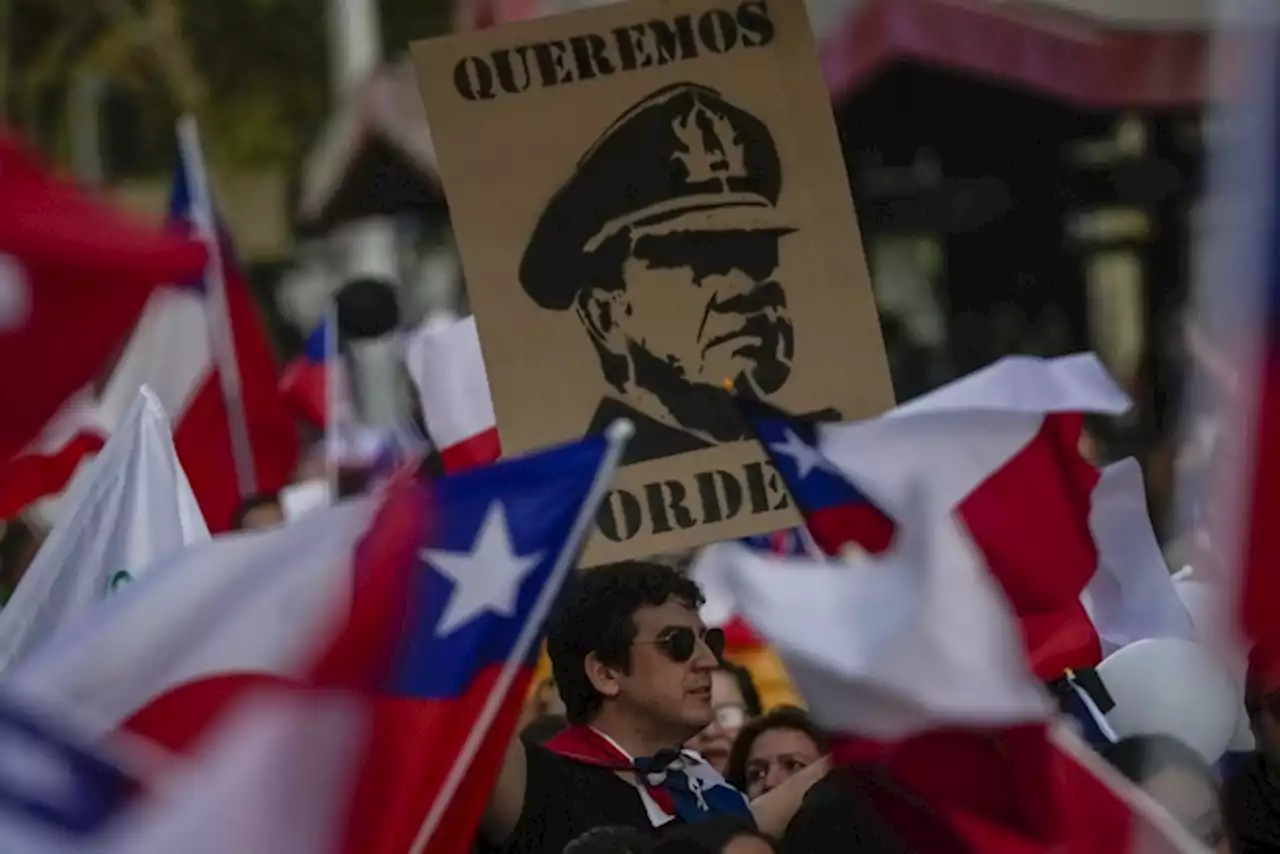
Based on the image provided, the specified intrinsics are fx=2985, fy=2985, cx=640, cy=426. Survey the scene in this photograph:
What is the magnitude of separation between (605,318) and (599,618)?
489mm

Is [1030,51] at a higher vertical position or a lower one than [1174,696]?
higher

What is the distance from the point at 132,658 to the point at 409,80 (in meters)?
14.7

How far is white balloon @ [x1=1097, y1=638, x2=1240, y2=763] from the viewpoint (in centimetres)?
473

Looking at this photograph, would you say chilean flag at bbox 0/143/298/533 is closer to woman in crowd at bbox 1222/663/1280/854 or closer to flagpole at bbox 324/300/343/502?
flagpole at bbox 324/300/343/502

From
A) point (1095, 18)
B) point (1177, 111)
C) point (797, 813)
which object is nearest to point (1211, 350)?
point (797, 813)

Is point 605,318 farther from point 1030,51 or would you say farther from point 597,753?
point 1030,51

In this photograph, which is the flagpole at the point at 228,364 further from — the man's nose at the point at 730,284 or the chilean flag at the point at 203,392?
the man's nose at the point at 730,284

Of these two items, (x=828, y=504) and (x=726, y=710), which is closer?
(x=828, y=504)

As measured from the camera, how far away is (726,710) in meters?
6.09

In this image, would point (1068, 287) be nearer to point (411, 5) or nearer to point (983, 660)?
point (983, 660)

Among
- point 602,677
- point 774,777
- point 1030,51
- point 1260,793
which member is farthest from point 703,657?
point 1030,51

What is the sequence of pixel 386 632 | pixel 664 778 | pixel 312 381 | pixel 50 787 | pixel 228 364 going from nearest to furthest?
pixel 50 787, pixel 386 632, pixel 664 778, pixel 228 364, pixel 312 381

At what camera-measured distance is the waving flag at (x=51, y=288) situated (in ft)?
11.3

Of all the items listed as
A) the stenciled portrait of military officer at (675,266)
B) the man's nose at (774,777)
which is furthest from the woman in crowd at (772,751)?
the stenciled portrait of military officer at (675,266)
